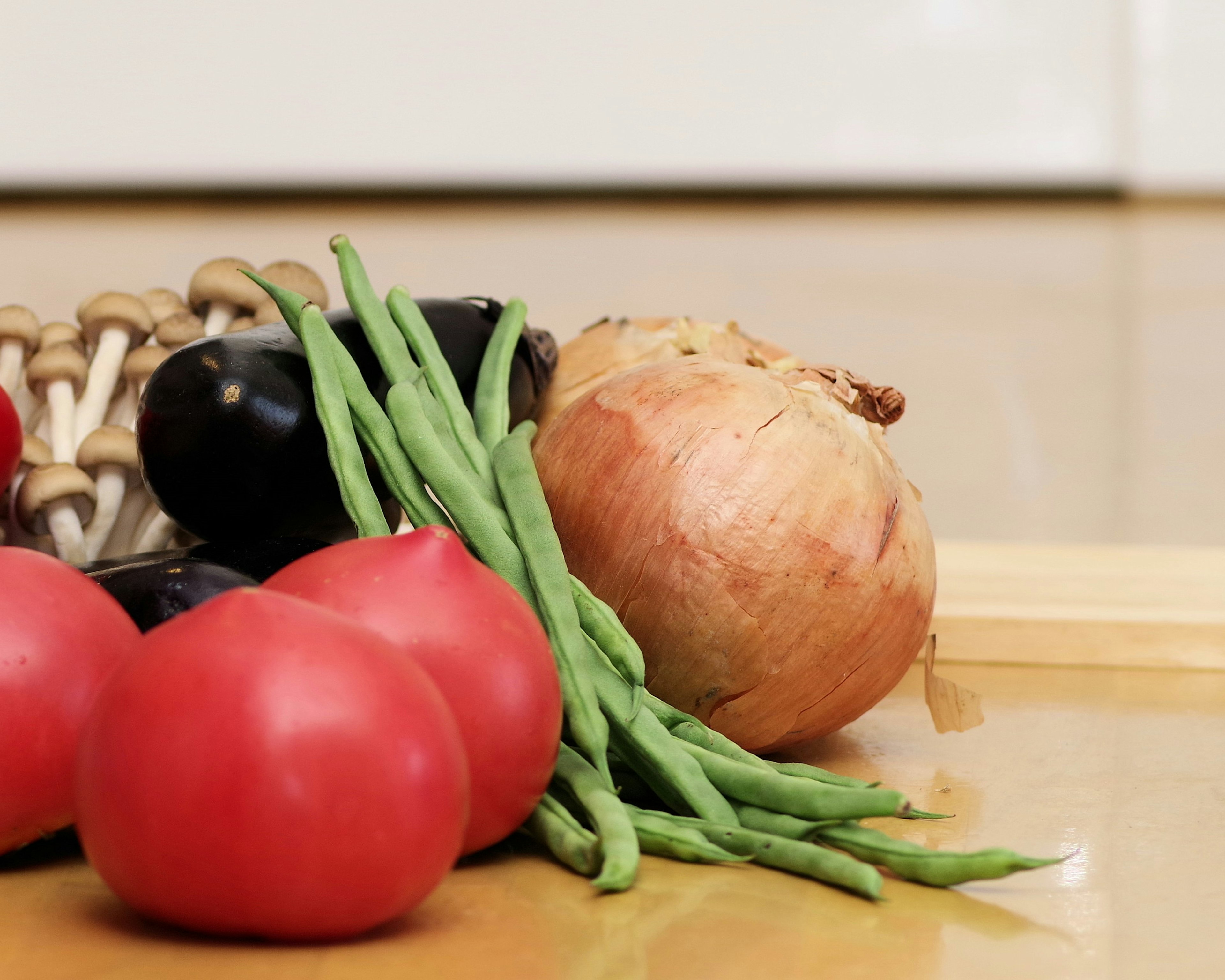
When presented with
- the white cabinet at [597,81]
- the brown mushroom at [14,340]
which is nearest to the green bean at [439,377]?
the brown mushroom at [14,340]

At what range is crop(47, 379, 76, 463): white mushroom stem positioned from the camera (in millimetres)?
963

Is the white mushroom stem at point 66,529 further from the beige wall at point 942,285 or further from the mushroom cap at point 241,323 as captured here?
the beige wall at point 942,285

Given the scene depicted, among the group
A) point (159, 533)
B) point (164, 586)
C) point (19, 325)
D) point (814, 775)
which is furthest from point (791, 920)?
point (19, 325)

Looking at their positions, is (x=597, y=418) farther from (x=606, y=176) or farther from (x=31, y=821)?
(x=606, y=176)

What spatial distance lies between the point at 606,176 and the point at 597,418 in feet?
4.60

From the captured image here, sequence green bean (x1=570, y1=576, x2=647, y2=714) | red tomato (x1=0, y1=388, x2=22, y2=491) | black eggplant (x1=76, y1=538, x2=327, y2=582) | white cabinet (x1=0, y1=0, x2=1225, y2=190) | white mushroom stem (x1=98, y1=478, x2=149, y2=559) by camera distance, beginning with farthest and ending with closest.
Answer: white cabinet (x1=0, y1=0, x2=1225, y2=190)
white mushroom stem (x1=98, y1=478, x2=149, y2=559)
red tomato (x1=0, y1=388, x2=22, y2=491)
black eggplant (x1=76, y1=538, x2=327, y2=582)
green bean (x1=570, y1=576, x2=647, y2=714)

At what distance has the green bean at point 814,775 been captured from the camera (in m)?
0.54

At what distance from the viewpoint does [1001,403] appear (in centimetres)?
207

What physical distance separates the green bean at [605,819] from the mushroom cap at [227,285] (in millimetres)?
630

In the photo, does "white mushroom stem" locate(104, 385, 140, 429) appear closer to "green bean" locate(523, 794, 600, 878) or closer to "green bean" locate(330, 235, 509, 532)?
"green bean" locate(330, 235, 509, 532)

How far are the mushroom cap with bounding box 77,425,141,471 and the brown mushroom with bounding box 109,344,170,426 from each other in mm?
15

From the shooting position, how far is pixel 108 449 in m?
0.91

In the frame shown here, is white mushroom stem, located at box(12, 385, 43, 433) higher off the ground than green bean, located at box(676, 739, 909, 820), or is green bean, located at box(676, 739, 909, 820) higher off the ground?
white mushroom stem, located at box(12, 385, 43, 433)

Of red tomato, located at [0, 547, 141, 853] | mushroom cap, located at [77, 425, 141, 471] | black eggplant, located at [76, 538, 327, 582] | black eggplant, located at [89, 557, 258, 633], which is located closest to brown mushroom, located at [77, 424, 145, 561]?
mushroom cap, located at [77, 425, 141, 471]
